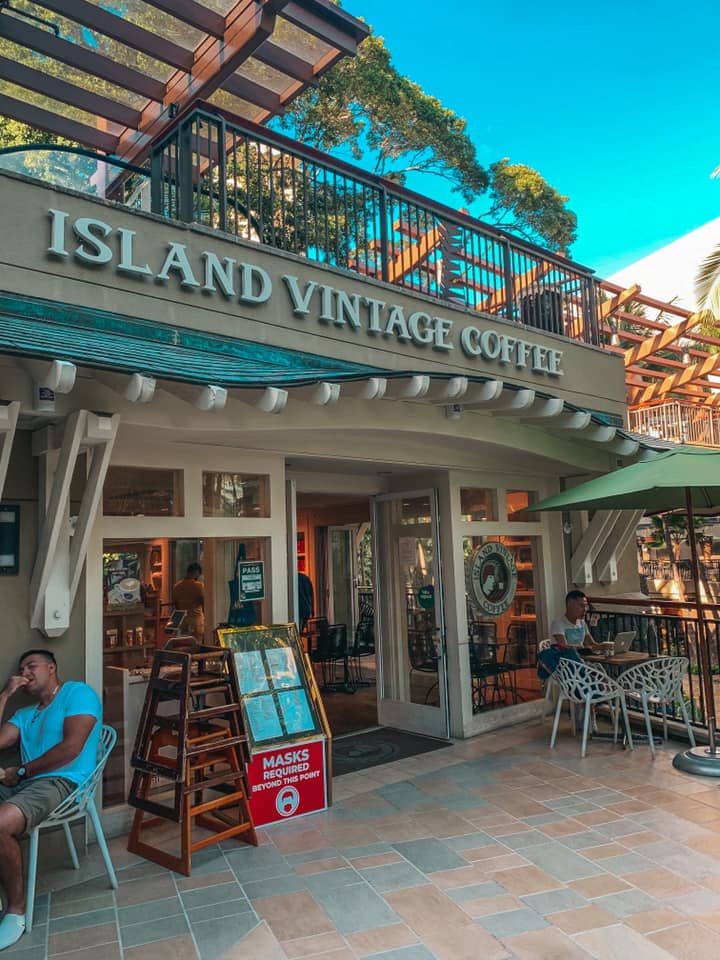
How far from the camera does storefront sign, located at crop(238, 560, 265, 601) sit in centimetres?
505

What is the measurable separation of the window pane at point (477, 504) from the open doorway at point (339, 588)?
2610 mm

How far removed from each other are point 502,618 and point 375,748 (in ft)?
5.82

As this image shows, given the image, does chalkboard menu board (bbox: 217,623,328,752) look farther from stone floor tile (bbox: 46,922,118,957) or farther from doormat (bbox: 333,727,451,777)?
stone floor tile (bbox: 46,922,118,957)

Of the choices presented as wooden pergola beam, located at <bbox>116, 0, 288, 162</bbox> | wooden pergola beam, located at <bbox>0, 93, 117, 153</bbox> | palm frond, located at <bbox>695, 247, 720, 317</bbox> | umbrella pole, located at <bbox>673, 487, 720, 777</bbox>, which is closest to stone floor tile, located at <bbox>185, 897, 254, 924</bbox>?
umbrella pole, located at <bbox>673, 487, 720, 777</bbox>

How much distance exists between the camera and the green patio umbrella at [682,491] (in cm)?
478

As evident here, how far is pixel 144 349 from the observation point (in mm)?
3750

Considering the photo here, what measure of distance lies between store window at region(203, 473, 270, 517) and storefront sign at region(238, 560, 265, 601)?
0.37 m

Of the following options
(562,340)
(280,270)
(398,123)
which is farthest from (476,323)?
(398,123)

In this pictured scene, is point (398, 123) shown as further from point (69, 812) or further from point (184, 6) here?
point (69, 812)

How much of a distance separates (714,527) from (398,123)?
12.5 metres

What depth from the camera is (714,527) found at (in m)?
13.4

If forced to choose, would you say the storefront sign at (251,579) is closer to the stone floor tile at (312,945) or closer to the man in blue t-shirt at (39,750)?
the man in blue t-shirt at (39,750)

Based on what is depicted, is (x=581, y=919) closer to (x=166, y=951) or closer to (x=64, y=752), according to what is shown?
(x=166, y=951)

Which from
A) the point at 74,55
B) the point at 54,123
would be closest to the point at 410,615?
the point at 74,55
